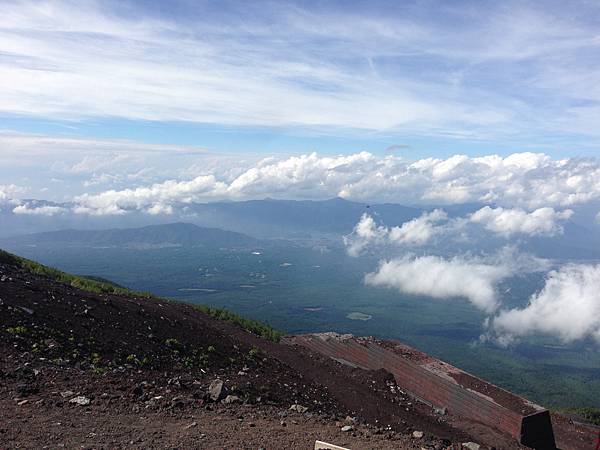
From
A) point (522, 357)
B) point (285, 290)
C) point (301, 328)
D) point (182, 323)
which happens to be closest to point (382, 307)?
point (285, 290)

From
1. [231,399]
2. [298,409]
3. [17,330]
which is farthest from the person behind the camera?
[17,330]

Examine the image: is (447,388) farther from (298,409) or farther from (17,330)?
(17,330)

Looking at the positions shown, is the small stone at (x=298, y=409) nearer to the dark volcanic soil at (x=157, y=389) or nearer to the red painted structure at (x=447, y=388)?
the dark volcanic soil at (x=157, y=389)

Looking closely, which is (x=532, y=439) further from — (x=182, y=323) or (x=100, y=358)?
(x=100, y=358)

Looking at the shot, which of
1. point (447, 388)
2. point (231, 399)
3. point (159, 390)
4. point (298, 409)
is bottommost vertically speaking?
point (447, 388)

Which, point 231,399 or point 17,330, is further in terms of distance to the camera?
point 17,330

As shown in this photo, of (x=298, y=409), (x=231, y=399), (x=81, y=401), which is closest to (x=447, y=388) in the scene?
(x=298, y=409)

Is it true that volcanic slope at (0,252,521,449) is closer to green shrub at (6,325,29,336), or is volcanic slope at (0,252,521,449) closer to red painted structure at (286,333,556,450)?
green shrub at (6,325,29,336)
